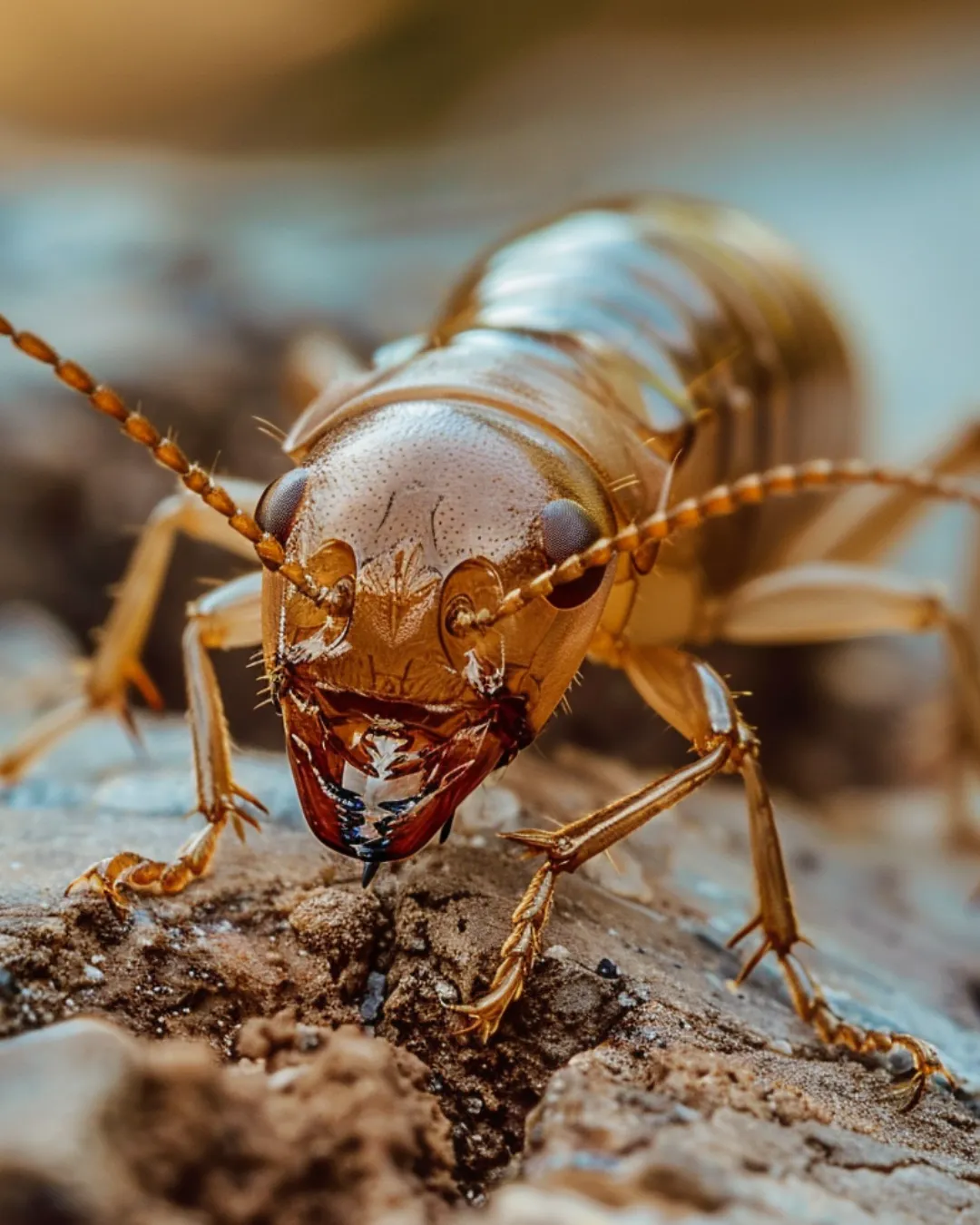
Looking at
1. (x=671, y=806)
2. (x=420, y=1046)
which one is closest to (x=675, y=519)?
(x=671, y=806)

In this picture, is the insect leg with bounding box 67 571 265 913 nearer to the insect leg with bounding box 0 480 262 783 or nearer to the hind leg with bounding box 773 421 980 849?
the insect leg with bounding box 0 480 262 783

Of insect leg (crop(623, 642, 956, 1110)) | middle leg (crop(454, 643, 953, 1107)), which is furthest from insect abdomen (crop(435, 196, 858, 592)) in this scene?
middle leg (crop(454, 643, 953, 1107))

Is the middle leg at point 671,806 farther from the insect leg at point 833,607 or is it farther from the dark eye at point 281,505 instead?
the insect leg at point 833,607

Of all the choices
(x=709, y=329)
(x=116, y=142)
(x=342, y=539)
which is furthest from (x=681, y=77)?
(x=342, y=539)

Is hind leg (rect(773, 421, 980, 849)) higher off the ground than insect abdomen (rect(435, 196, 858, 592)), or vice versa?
insect abdomen (rect(435, 196, 858, 592))

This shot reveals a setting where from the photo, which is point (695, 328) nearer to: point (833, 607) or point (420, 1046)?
point (833, 607)

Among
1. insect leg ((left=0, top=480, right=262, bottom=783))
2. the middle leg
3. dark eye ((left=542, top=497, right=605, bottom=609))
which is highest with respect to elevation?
dark eye ((left=542, top=497, right=605, bottom=609))
